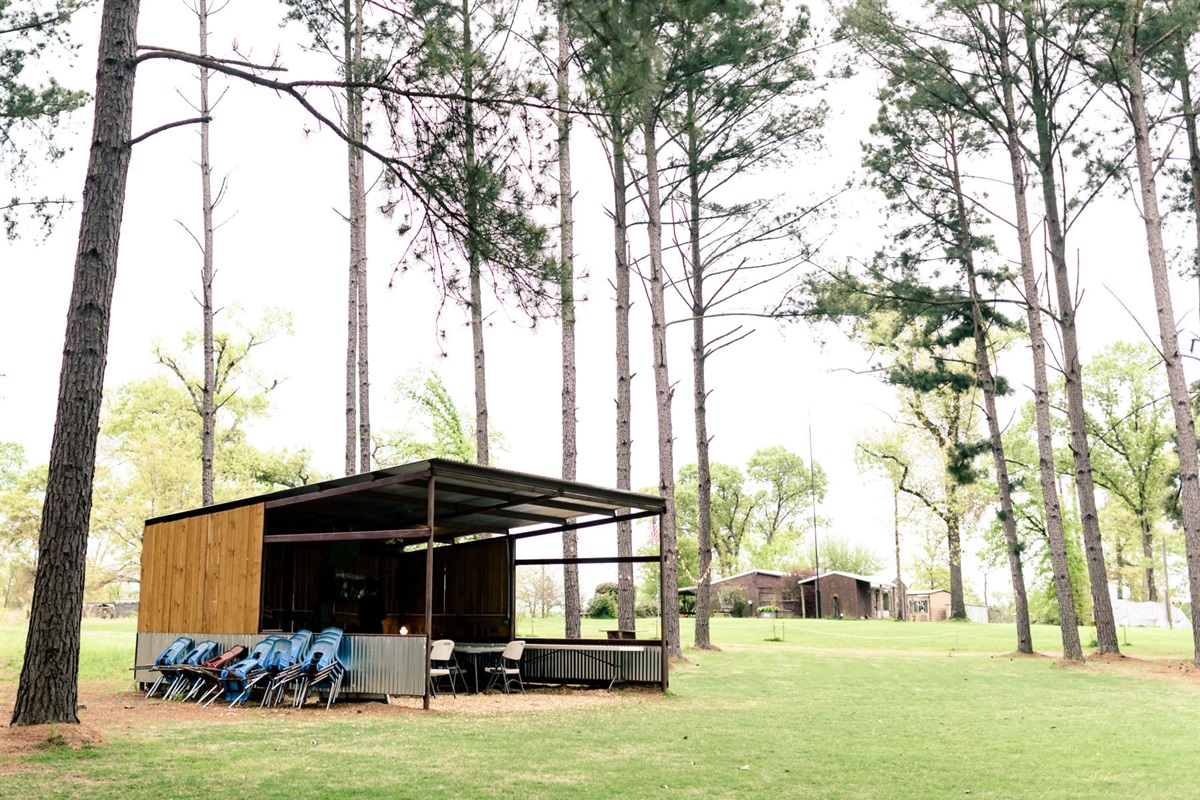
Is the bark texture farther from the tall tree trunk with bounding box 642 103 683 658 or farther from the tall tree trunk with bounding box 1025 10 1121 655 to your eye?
the tall tree trunk with bounding box 642 103 683 658

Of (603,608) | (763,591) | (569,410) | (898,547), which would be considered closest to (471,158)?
(569,410)

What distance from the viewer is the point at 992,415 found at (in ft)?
72.5

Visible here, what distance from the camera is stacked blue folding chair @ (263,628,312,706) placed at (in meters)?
10.8

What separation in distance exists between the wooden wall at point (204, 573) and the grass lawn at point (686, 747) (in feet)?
4.10

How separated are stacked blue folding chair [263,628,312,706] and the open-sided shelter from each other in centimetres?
65

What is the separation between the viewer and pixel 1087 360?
4312 centimetres

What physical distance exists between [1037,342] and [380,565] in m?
13.6

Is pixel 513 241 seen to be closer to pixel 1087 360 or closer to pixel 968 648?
pixel 968 648

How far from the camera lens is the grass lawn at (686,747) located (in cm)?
639

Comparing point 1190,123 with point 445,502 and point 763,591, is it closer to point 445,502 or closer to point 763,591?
point 445,502

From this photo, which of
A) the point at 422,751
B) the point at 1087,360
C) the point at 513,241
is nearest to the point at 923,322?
the point at 513,241

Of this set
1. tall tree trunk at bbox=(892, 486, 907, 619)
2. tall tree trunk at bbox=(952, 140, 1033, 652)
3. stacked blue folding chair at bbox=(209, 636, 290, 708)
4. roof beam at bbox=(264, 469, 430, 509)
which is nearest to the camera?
roof beam at bbox=(264, 469, 430, 509)

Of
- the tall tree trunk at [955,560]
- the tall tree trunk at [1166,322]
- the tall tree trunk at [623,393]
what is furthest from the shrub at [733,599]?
the tall tree trunk at [1166,322]

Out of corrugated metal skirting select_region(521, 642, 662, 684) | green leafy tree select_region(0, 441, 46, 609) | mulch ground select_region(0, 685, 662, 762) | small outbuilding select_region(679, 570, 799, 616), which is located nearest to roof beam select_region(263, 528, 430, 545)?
mulch ground select_region(0, 685, 662, 762)
